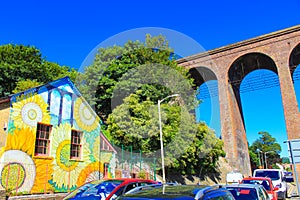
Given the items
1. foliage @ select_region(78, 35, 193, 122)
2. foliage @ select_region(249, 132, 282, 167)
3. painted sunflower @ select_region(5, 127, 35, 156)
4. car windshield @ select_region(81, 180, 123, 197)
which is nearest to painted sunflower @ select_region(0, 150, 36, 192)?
painted sunflower @ select_region(5, 127, 35, 156)

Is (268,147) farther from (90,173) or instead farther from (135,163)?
(90,173)

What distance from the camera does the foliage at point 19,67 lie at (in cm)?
3259

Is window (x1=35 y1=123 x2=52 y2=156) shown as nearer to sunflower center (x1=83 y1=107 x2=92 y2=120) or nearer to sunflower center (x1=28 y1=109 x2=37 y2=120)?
sunflower center (x1=28 y1=109 x2=37 y2=120)

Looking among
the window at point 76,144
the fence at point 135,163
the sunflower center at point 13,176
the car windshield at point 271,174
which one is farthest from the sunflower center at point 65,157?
the car windshield at point 271,174

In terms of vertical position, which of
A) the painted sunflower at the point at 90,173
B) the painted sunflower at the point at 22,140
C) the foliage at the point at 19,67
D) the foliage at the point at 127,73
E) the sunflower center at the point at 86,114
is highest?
the foliage at the point at 19,67

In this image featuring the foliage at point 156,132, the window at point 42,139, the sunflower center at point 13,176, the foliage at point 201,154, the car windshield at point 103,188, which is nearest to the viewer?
the car windshield at point 103,188

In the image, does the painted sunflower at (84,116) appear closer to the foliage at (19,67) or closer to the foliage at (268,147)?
Result: the foliage at (19,67)

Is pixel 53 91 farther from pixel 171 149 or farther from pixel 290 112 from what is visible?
pixel 290 112

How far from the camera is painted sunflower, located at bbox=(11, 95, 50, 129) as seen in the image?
489 inches

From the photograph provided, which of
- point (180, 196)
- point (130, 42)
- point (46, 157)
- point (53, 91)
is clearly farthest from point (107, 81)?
point (180, 196)

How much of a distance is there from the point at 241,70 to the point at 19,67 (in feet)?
97.1

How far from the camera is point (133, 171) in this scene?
20.3 metres

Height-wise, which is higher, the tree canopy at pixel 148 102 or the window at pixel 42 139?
the tree canopy at pixel 148 102

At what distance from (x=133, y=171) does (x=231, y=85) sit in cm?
2218
